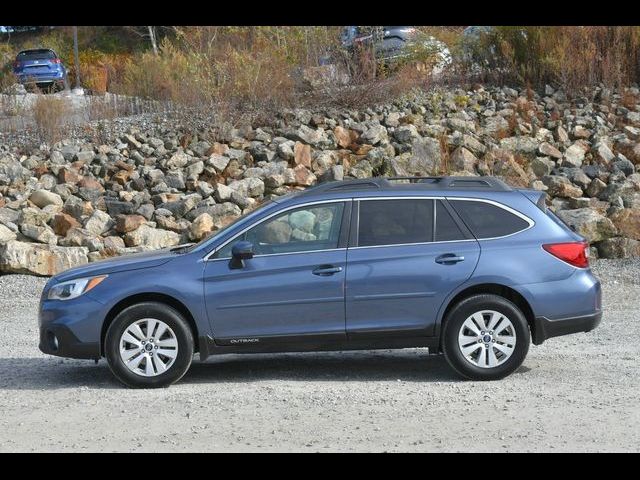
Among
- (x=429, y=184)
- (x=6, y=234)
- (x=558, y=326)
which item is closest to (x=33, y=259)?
(x=6, y=234)

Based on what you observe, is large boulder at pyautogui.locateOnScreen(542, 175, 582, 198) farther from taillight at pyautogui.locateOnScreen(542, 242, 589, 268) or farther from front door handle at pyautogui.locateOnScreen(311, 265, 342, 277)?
front door handle at pyautogui.locateOnScreen(311, 265, 342, 277)

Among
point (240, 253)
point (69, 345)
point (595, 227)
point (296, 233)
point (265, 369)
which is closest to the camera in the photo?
point (240, 253)

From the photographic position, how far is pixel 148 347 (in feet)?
28.3

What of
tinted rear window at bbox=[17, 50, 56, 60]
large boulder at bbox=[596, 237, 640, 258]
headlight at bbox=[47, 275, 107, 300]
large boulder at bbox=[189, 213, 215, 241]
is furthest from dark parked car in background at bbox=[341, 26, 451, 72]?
headlight at bbox=[47, 275, 107, 300]

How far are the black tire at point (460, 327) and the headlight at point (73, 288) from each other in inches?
114

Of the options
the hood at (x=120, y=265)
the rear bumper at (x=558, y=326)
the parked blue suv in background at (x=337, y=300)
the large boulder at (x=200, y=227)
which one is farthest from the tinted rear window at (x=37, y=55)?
the rear bumper at (x=558, y=326)

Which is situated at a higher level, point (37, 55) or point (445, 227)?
point (37, 55)

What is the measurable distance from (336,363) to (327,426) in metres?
2.45

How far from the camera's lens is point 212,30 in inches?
1065

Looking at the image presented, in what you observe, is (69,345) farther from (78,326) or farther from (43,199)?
(43,199)

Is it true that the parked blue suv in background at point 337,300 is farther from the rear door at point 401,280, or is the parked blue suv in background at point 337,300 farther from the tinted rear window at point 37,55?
the tinted rear window at point 37,55

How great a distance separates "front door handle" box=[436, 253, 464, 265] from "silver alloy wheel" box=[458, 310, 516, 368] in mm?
462

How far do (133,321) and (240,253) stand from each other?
1.04 meters

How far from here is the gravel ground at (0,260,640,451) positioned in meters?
6.86
